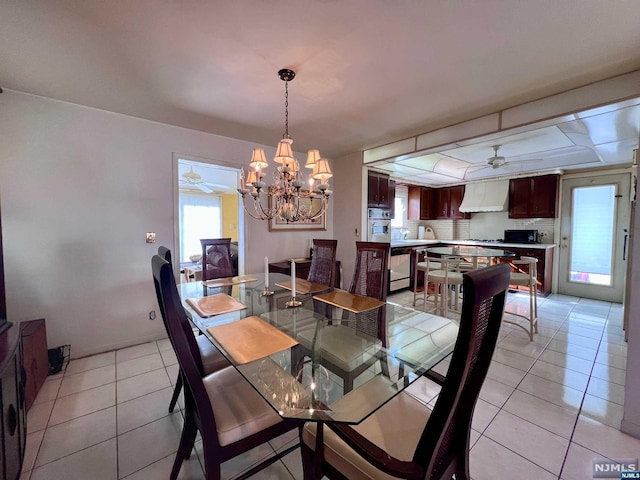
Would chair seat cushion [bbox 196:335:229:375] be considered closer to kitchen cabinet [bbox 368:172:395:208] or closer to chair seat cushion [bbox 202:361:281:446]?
chair seat cushion [bbox 202:361:281:446]

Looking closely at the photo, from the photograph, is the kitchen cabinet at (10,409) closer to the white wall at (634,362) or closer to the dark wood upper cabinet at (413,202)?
the white wall at (634,362)

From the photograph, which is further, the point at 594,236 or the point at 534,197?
the point at 534,197

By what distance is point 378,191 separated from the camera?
4332mm

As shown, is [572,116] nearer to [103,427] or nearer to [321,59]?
[321,59]

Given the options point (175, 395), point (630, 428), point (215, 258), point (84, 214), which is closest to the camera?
point (630, 428)

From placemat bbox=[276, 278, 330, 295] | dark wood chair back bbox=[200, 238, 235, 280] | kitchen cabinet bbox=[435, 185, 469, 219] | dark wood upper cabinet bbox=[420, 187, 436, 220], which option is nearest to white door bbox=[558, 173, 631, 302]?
kitchen cabinet bbox=[435, 185, 469, 219]

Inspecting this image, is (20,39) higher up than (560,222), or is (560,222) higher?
(20,39)

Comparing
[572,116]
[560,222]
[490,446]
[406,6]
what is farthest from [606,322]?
[406,6]

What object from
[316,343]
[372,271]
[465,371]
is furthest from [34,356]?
[465,371]

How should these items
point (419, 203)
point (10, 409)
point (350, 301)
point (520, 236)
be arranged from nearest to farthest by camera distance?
point (10, 409) → point (350, 301) → point (520, 236) → point (419, 203)

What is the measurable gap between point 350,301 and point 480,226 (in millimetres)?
5058

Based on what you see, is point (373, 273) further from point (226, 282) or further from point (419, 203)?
point (419, 203)

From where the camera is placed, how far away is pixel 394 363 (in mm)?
1286

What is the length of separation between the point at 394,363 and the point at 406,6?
5.86 feet
